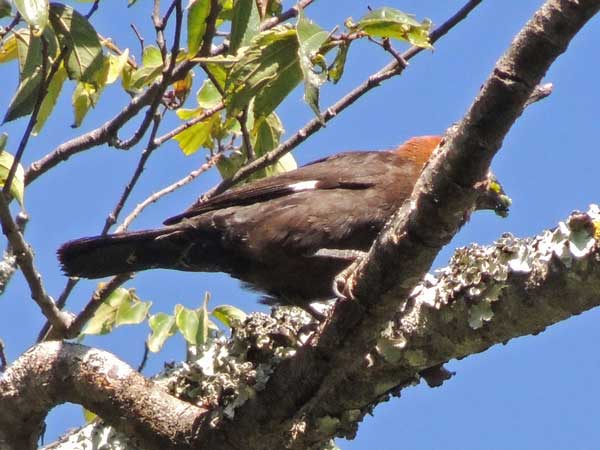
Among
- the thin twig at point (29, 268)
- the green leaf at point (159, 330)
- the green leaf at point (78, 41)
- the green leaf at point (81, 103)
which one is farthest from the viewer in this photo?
the green leaf at point (159, 330)

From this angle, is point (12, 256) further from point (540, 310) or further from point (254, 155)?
point (540, 310)

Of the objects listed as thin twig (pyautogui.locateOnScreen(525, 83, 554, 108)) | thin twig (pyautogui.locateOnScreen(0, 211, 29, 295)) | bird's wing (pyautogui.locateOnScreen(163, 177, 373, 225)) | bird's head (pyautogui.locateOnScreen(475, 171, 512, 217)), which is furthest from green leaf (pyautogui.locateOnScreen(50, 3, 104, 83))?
bird's head (pyautogui.locateOnScreen(475, 171, 512, 217))

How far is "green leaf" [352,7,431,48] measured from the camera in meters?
3.57

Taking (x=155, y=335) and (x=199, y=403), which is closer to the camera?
(x=199, y=403)

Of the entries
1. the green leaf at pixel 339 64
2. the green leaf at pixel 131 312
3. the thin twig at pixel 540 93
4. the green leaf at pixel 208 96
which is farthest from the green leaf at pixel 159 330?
the thin twig at pixel 540 93

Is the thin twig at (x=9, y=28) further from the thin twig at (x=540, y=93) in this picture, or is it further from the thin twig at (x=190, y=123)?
the thin twig at (x=540, y=93)

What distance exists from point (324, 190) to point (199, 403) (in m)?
1.42

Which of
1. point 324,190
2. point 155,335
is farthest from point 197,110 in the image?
point 155,335

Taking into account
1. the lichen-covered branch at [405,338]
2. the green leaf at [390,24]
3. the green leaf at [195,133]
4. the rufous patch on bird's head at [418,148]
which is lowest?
the lichen-covered branch at [405,338]

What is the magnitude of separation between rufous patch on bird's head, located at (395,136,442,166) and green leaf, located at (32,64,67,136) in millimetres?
1955

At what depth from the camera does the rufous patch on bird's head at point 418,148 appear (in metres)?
5.60

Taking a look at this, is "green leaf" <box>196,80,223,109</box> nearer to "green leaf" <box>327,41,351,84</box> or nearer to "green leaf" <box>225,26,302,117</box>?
"green leaf" <box>327,41,351,84</box>

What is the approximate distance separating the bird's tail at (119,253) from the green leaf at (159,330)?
1.19 ft

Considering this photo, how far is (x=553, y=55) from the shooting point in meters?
2.60
